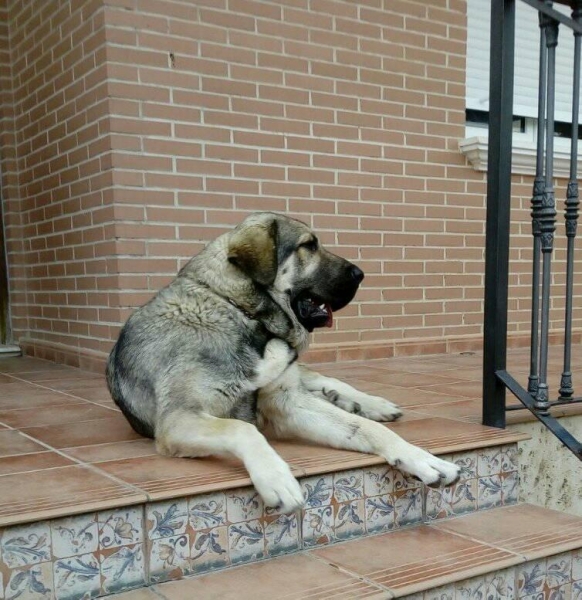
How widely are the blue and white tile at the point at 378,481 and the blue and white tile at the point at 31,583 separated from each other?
0.91m

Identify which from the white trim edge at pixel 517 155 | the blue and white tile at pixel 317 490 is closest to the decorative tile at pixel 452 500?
the blue and white tile at pixel 317 490

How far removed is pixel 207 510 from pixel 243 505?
0.10m

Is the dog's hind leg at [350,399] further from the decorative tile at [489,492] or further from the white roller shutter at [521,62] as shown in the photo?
the white roller shutter at [521,62]

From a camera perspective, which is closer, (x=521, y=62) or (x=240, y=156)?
(x=240, y=156)

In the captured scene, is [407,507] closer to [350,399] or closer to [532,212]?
[350,399]

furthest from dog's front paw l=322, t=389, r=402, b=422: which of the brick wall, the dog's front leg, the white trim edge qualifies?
the white trim edge

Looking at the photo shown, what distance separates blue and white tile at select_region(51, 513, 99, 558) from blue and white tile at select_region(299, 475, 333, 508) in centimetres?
57

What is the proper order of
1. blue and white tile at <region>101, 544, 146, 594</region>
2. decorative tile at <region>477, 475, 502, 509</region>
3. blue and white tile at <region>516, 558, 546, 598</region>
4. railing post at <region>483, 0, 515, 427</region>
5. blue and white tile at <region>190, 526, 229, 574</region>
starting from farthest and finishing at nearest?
railing post at <region>483, 0, 515, 427</region>, decorative tile at <region>477, 475, 502, 509</region>, blue and white tile at <region>516, 558, 546, 598</region>, blue and white tile at <region>190, 526, 229, 574</region>, blue and white tile at <region>101, 544, 146, 594</region>

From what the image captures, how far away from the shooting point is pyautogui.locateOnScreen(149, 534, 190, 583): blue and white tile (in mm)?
1696

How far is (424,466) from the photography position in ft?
6.49

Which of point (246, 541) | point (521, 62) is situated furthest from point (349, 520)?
point (521, 62)

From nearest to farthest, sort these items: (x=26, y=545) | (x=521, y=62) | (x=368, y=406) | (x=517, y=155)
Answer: (x=26, y=545)
(x=368, y=406)
(x=517, y=155)
(x=521, y=62)

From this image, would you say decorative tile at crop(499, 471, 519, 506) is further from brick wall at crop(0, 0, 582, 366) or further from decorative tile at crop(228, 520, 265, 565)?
brick wall at crop(0, 0, 582, 366)

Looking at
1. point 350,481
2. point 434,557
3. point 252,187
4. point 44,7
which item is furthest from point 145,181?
point 434,557
